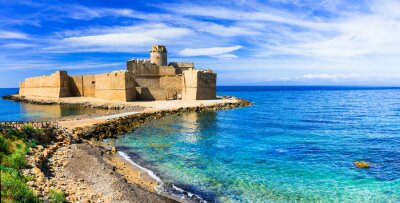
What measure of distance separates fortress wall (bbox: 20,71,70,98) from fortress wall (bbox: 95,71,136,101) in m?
8.82

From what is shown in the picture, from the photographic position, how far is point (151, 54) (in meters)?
42.8

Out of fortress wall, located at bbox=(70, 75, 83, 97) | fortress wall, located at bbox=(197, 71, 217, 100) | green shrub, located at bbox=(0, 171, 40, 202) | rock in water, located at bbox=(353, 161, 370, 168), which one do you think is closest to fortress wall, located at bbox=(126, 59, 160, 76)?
fortress wall, located at bbox=(197, 71, 217, 100)

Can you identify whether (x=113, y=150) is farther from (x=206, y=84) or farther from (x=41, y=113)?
(x=206, y=84)

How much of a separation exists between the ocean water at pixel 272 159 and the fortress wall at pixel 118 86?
590 inches

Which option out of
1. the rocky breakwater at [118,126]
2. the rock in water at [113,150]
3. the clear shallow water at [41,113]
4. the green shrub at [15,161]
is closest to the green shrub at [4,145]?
the green shrub at [15,161]

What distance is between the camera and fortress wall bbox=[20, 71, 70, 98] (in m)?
47.4

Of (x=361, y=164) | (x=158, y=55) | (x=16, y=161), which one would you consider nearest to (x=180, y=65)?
(x=158, y=55)

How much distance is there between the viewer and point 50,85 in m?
50.2

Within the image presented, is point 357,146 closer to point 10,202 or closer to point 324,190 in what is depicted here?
point 324,190

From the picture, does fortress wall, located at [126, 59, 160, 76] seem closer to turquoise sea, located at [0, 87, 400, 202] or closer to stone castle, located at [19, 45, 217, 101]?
stone castle, located at [19, 45, 217, 101]

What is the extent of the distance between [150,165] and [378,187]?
7.51m

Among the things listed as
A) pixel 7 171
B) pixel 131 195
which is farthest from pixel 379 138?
pixel 7 171

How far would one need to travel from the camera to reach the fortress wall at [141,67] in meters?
38.5

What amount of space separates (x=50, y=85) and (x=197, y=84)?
83.1 feet
